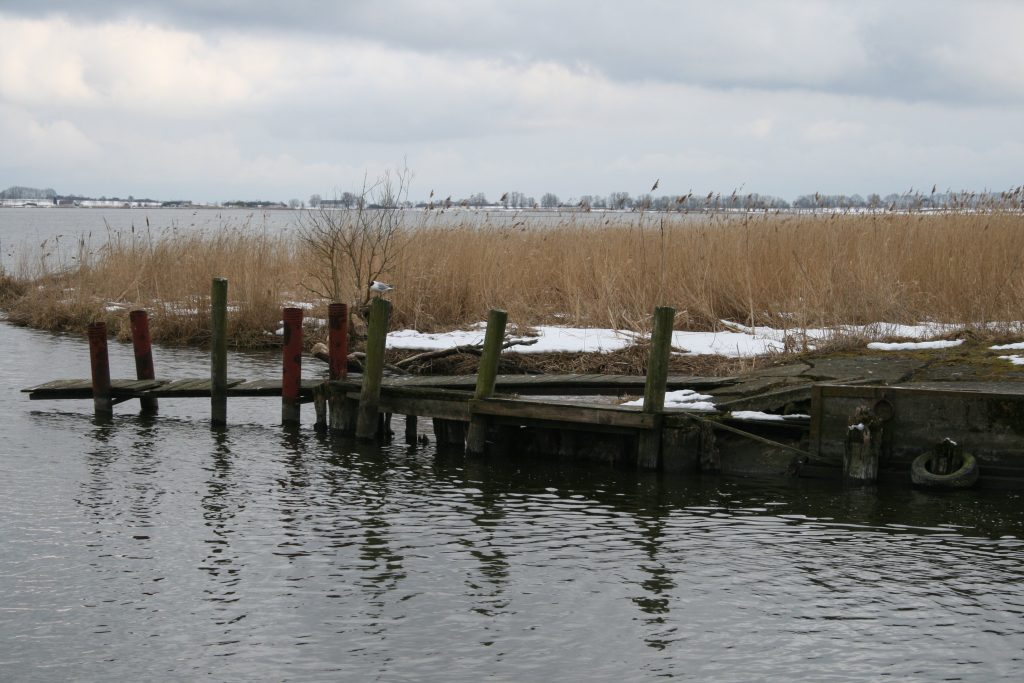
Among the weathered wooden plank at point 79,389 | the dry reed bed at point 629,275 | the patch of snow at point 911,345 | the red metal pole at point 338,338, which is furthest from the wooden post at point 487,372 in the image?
the dry reed bed at point 629,275

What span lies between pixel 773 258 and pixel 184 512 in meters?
9.74

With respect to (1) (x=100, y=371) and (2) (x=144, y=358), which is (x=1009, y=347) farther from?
(1) (x=100, y=371)

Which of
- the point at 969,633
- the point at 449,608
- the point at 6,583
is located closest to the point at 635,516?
the point at 449,608

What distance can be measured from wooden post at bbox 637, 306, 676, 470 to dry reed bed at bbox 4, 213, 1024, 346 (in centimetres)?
423

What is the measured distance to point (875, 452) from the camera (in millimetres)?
8398

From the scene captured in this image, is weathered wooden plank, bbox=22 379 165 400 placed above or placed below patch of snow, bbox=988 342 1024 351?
below

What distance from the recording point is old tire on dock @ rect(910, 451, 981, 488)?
26.4ft

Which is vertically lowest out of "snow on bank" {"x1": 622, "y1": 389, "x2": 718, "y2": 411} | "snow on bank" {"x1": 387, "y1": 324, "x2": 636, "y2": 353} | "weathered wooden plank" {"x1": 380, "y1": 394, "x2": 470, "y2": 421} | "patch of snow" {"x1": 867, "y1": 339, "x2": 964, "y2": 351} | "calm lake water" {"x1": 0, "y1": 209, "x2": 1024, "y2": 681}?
"calm lake water" {"x1": 0, "y1": 209, "x2": 1024, "y2": 681}

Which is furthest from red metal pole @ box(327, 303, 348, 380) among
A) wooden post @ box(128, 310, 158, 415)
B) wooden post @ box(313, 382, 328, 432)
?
wooden post @ box(128, 310, 158, 415)

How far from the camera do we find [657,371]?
29.2 feet

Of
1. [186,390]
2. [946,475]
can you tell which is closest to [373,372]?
[186,390]

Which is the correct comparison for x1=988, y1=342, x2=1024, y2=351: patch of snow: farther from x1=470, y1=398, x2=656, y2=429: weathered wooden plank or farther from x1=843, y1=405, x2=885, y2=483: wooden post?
x1=470, y1=398, x2=656, y2=429: weathered wooden plank

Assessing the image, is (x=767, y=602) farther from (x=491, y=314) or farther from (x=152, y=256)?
(x=152, y=256)

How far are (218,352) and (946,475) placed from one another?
21.8 feet
